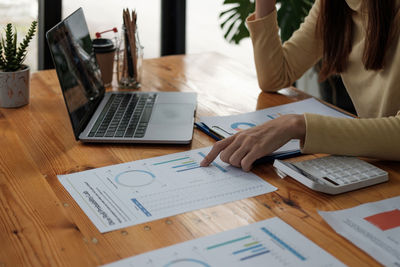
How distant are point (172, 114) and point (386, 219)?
0.63 m

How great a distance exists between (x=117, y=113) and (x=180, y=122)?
0.17 meters

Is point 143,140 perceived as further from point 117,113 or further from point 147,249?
point 147,249

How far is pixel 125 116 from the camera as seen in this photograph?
1.26 meters

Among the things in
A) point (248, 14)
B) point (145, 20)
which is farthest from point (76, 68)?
point (145, 20)

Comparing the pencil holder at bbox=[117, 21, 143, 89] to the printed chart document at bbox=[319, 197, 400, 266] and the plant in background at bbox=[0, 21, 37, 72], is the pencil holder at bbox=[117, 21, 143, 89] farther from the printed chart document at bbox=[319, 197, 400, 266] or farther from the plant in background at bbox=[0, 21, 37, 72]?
the printed chart document at bbox=[319, 197, 400, 266]

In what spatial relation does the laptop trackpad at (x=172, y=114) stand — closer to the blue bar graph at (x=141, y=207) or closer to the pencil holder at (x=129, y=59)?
the pencil holder at (x=129, y=59)

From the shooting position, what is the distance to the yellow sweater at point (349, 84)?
1029 mm

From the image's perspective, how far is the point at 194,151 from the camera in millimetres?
1098

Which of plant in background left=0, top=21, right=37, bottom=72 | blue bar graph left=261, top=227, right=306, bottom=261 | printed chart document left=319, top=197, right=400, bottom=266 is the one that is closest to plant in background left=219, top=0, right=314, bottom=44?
plant in background left=0, top=21, right=37, bottom=72

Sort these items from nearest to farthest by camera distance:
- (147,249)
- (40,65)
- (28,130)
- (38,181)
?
1. (147,249)
2. (38,181)
3. (28,130)
4. (40,65)

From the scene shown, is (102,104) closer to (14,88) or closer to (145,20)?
(14,88)

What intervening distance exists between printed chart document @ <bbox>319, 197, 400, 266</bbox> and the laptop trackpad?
51cm

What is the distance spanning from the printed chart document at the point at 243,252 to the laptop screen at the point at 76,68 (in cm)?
48

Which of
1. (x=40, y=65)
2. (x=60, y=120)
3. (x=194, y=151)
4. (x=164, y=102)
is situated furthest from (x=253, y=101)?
(x=40, y=65)
